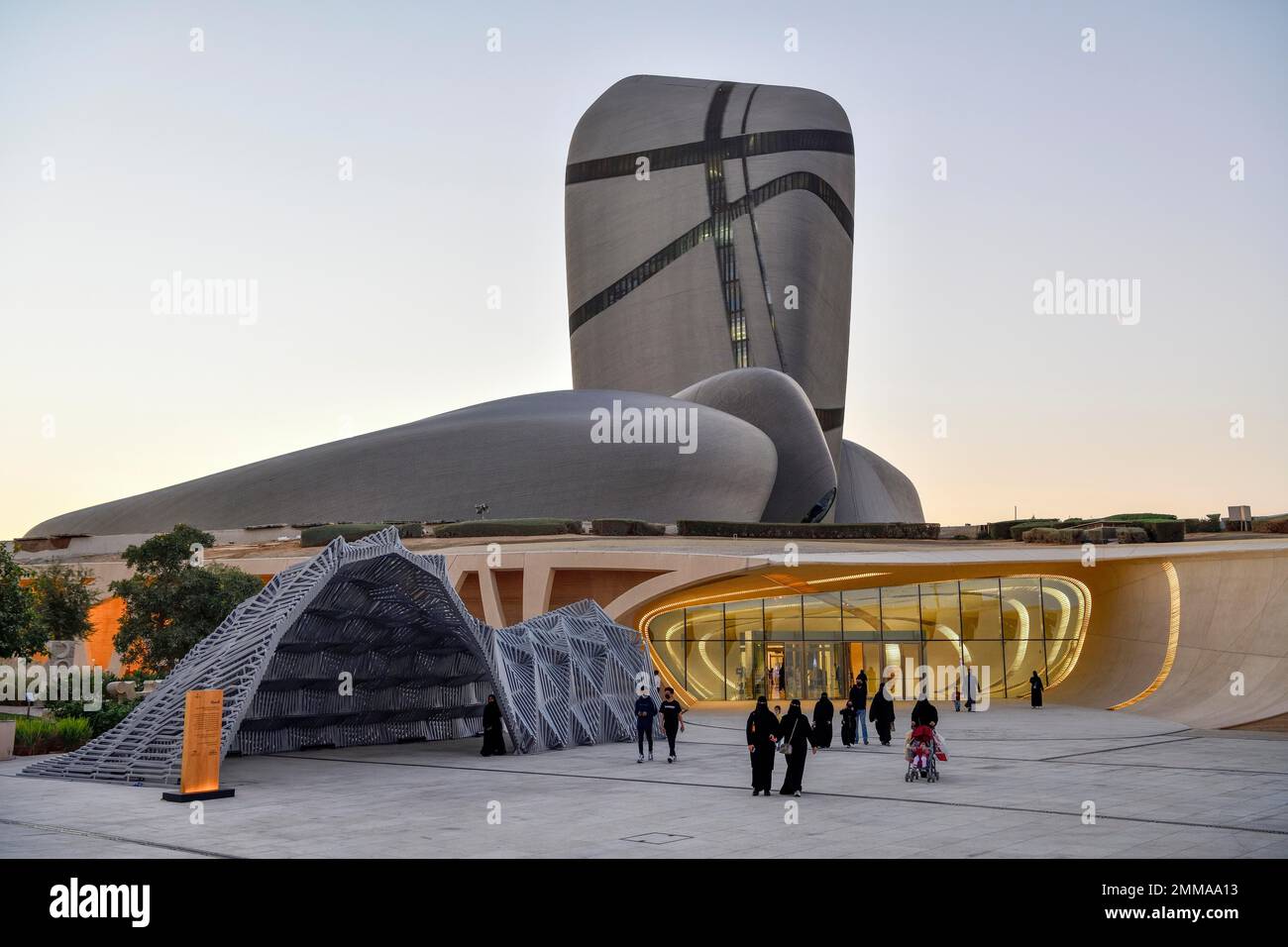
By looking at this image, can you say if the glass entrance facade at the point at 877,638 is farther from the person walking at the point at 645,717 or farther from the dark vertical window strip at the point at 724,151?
the dark vertical window strip at the point at 724,151

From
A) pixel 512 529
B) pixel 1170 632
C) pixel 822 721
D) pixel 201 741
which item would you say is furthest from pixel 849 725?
pixel 512 529

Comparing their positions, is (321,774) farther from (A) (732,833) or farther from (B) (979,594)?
(B) (979,594)

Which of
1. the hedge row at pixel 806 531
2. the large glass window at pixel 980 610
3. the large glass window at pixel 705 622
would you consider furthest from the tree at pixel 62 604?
the large glass window at pixel 980 610

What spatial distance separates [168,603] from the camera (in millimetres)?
33750

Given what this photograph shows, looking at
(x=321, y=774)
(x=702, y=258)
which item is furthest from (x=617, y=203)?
(x=321, y=774)

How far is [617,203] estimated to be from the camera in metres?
108

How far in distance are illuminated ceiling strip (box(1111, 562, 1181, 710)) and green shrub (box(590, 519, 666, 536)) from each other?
69.6 ft

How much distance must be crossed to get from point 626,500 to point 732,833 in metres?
53.5

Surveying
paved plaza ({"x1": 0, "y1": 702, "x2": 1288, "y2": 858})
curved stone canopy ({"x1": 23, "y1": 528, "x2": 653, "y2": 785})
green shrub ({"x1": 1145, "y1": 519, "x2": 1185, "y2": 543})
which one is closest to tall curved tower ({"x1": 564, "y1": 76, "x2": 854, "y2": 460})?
green shrub ({"x1": 1145, "y1": 519, "x2": 1185, "y2": 543})

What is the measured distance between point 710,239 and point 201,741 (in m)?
91.6

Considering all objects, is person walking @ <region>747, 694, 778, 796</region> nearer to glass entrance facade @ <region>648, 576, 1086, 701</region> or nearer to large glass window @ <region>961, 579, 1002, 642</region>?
glass entrance facade @ <region>648, 576, 1086, 701</region>

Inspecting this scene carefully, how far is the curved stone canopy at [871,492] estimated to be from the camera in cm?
10144

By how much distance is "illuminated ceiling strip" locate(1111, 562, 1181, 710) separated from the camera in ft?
105

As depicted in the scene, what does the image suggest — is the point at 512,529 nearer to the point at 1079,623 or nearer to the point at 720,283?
the point at 1079,623
